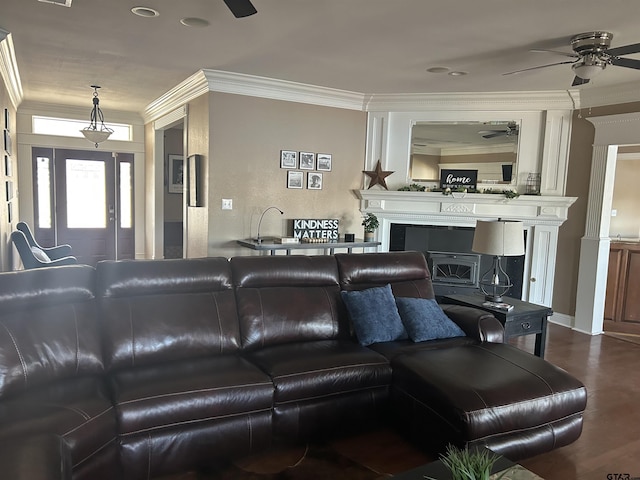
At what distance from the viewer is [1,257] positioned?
4.73m

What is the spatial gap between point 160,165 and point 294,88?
3092mm

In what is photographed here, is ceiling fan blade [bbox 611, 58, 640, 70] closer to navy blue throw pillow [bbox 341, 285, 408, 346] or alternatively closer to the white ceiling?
the white ceiling

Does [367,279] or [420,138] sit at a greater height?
[420,138]

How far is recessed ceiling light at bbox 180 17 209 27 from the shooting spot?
3415 mm

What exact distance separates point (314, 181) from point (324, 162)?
27 cm

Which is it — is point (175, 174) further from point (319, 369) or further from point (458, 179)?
point (319, 369)

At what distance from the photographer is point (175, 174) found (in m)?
8.20

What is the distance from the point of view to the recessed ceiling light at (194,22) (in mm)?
3415

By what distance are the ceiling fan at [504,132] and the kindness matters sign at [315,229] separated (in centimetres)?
213

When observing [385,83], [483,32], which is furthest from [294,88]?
[483,32]

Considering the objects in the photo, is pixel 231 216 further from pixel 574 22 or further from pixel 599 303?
pixel 599 303

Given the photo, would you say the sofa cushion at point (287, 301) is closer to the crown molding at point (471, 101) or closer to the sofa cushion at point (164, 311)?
the sofa cushion at point (164, 311)

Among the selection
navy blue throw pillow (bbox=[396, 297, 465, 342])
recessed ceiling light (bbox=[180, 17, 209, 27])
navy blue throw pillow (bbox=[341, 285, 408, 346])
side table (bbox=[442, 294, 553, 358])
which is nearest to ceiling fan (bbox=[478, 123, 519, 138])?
side table (bbox=[442, 294, 553, 358])

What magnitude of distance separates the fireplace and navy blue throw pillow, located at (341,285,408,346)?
107 inches
